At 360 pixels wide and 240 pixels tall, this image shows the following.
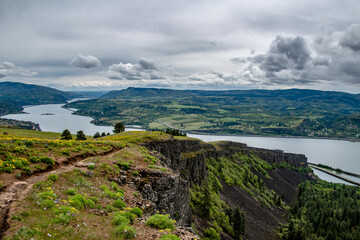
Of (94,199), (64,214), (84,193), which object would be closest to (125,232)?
(64,214)

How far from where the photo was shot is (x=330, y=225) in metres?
103

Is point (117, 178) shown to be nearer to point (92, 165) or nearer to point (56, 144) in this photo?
point (92, 165)

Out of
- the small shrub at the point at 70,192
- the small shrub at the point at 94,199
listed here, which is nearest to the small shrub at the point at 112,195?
the small shrub at the point at 94,199

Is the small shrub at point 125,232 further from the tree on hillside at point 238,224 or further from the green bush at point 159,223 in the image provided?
the tree on hillside at point 238,224

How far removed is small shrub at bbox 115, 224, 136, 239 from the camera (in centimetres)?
1186

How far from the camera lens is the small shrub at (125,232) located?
11.9m

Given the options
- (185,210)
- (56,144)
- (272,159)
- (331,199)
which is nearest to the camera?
(56,144)

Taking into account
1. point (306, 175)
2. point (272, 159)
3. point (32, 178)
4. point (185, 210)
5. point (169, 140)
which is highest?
point (32, 178)

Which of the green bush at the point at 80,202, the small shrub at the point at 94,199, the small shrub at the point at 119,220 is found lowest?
the small shrub at the point at 119,220

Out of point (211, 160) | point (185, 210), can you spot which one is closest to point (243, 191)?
point (211, 160)

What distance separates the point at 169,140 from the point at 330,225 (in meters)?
102

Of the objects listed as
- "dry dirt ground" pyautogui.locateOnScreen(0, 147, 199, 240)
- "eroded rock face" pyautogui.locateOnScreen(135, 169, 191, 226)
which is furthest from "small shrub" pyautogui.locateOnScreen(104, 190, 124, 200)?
"eroded rock face" pyautogui.locateOnScreen(135, 169, 191, 226)

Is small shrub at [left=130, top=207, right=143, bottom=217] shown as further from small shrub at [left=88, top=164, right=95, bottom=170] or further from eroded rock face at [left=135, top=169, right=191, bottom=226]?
small shrub at [left=88, top=164, right=95, bottom=170]

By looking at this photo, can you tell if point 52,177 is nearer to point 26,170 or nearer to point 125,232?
point 26,170
